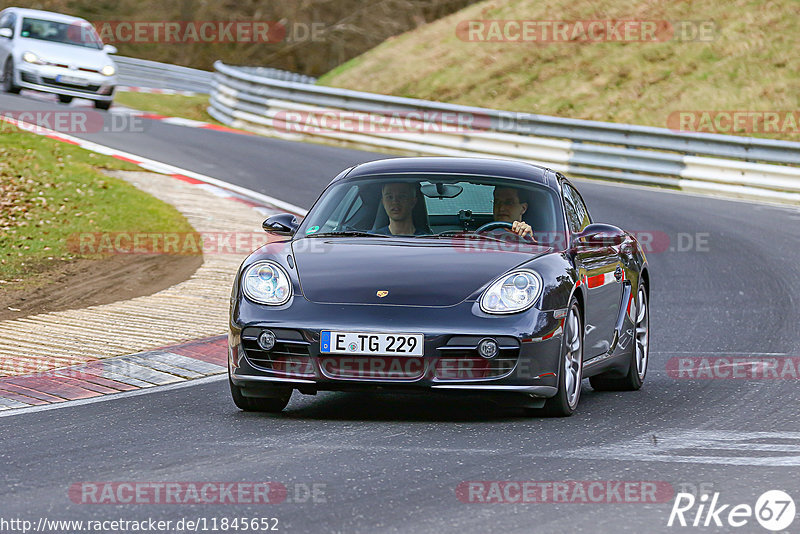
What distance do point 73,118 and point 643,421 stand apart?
61.3ft

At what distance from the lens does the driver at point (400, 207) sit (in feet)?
26.6

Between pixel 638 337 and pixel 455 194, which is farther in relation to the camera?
pixel 638 337

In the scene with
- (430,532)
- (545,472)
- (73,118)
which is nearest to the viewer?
(430,532)

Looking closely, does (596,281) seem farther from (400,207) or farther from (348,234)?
(348,234)

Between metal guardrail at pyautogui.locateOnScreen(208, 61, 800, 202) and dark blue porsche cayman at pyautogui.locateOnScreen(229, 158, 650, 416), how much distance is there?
14.1 metres

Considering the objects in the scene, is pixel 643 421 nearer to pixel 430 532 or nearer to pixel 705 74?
pixel 430 532

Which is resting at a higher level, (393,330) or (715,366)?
(393,330)

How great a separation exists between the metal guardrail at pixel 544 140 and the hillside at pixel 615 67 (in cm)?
479

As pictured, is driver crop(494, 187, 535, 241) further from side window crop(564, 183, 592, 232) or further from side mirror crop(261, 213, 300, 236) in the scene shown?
side mirror crop(261, 213, 300, 236)

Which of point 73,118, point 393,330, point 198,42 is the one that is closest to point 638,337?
point 393,330

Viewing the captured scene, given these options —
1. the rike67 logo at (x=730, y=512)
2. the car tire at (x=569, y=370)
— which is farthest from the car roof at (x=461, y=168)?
the rike67 logo at (x=730, y=512)

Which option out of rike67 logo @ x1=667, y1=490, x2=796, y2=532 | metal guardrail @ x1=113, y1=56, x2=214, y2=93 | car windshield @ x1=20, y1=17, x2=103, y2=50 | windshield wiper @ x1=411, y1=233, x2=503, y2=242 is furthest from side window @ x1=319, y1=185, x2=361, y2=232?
metal guardrail @ x1=113, y1=56, x2=214, y2=93

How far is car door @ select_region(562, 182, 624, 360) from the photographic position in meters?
8.02

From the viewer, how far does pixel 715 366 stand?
372 inches
